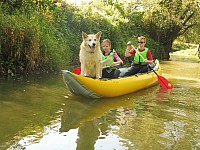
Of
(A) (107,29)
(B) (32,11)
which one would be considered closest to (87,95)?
(B) (32,11)

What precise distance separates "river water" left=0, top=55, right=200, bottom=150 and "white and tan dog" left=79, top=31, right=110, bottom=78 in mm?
616

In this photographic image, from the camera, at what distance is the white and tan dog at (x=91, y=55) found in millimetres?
5996

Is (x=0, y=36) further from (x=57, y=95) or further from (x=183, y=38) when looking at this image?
(x=183, y=38)

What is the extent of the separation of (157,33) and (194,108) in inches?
668

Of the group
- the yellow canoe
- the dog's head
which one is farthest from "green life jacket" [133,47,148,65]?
the dog's head

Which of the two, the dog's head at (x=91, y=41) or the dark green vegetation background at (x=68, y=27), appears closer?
the dog's head at (x=91, y=41)

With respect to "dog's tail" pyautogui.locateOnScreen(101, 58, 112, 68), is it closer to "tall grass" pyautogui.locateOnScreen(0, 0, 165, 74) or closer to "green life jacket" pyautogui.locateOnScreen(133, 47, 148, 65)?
"green life jacket" pyautogui.locateOnScreen(133, 47, 148, 65)

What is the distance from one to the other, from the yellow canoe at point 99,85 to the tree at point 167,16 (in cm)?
1451

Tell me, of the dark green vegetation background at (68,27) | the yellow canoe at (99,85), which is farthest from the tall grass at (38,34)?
the yellow canoe at (99,85)

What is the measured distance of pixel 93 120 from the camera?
195 inches

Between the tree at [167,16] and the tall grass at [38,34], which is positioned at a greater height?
the tree at [167,16]

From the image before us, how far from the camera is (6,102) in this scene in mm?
5656

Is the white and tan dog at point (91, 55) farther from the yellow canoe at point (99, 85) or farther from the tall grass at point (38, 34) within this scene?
the tall grass at point (38, 34)

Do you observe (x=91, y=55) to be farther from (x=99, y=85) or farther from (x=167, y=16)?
(x=167, y=16)
